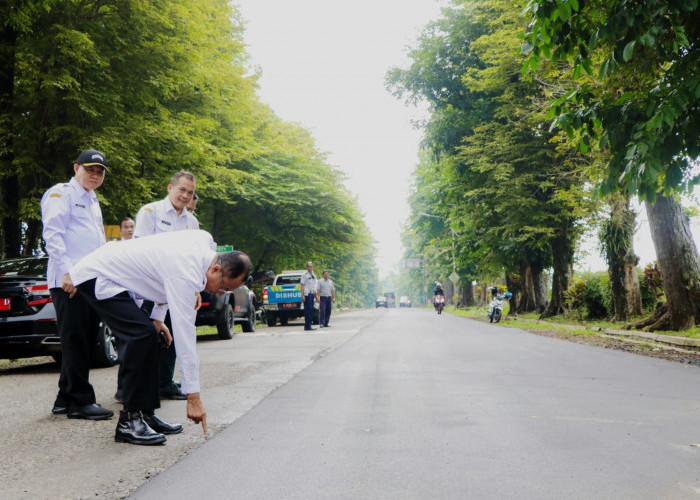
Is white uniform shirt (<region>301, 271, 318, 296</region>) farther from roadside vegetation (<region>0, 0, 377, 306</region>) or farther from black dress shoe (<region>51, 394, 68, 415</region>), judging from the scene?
black dress shoe (<region>51, 394, 68, 415</region>)

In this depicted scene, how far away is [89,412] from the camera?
5.03 metres

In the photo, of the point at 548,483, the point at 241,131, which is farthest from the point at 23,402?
the point at 241,131

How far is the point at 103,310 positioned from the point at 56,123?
447 inches

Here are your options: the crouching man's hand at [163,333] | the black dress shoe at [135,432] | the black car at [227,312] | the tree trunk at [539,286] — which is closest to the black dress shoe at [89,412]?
the crouching man's hand at [163,333]

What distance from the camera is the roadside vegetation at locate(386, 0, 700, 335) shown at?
6.96m

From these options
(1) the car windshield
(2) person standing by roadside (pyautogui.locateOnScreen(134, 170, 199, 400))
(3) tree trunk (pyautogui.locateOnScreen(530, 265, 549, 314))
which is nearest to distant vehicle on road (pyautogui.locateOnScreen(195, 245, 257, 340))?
(1) the car windshield

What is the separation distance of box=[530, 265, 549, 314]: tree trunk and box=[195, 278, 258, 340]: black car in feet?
50.3

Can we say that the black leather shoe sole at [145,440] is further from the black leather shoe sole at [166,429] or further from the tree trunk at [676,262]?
the tree trunk at [676,262]

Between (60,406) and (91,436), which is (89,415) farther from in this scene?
(91,436)

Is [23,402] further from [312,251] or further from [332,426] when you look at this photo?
[312,251]

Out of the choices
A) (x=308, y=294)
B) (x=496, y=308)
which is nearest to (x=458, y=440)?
(x=308, y=294)

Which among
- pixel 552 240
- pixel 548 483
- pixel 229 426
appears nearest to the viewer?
pixel 548 483

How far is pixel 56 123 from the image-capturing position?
547 inches

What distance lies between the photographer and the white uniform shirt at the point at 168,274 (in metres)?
3.53
